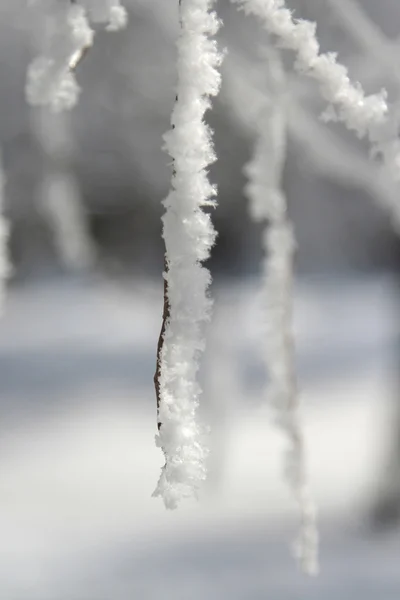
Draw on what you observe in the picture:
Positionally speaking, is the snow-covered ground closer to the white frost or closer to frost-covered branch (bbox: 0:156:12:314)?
frost-covered branch (bbox: 0:156:12:314)

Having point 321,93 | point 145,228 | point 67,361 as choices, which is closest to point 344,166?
point 321,93

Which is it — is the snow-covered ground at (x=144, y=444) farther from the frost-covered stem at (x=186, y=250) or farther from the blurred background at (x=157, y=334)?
the frost-covered stem at (x=186, y=250)

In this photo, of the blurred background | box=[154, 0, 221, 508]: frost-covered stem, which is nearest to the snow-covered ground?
the blurred background

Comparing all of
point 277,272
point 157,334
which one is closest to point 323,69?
point 277,272

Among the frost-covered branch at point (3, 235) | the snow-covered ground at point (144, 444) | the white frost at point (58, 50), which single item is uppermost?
the white frost at point (58, 50)

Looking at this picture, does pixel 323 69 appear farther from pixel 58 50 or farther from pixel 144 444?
pixel 144 444

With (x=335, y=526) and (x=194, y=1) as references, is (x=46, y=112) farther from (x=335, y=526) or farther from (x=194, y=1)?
(x=335, y=526)

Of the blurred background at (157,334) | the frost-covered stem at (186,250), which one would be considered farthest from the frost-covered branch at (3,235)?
the frost-covered stem at (186,250)
